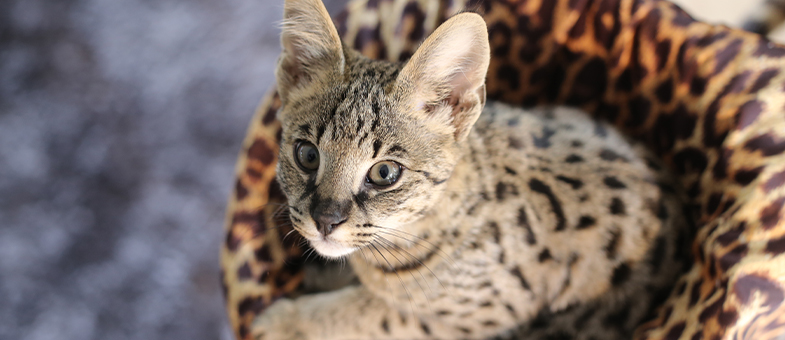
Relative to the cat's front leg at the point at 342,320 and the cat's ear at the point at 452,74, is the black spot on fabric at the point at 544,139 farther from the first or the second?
the cat's front leg at the point at 342,320

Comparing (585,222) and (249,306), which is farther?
(249,306)

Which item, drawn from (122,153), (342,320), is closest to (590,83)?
(342,320)

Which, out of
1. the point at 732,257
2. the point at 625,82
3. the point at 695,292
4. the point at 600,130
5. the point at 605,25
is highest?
the point at 605,25

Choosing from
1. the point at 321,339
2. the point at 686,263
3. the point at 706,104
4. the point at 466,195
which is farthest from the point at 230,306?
the point at 706,104

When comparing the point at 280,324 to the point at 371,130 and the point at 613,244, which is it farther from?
the point at 613,244

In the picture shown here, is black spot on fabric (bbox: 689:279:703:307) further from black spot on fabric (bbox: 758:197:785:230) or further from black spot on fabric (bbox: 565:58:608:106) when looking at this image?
black spot on fabric (bbox: 565:58:608:106)

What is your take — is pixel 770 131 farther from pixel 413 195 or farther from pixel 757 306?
pixel 413 195
